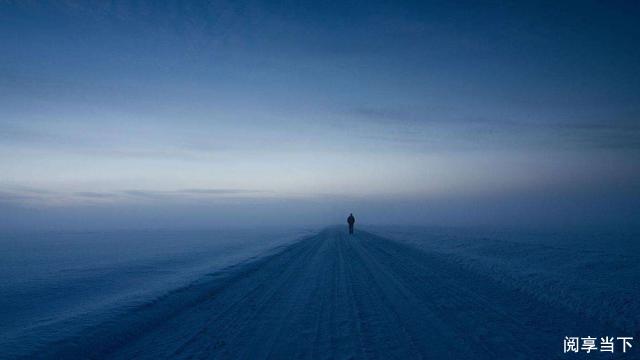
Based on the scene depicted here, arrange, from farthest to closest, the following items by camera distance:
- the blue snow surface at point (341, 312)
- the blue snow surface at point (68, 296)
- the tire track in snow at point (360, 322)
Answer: the blue snow surface at point (68, 296), the blue snow surface at point (341, 312), the tire track in snow at point (360, 322)

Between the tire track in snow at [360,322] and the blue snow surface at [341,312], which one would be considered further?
the blue snow surface at [341,312]

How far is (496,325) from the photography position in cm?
648

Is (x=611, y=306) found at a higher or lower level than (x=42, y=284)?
higher

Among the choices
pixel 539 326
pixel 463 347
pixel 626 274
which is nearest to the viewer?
pixel 463 347

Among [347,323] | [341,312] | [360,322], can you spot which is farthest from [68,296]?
[360,322]

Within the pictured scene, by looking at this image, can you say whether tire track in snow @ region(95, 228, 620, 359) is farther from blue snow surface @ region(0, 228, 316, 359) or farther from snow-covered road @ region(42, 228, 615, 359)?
blue snow surface @ region(0, 228, 316, 359)

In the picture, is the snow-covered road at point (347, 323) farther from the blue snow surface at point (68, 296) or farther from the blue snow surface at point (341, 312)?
the blue snow surface at point (68, 296)

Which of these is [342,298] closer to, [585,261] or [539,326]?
[539,326]

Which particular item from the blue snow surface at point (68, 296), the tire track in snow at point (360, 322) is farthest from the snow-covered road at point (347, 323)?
the blue snow surface at point (68, 296)

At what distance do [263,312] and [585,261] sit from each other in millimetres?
11638

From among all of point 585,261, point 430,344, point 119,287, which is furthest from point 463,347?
point 119,287

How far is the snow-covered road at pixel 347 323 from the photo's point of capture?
5520 mm

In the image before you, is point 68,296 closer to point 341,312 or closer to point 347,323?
point 341,312

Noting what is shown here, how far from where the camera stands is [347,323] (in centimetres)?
682
